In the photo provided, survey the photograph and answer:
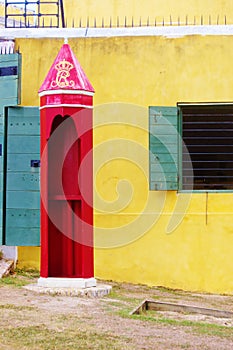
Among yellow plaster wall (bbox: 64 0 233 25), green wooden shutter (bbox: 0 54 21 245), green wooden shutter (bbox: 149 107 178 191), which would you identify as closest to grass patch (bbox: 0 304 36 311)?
green wooden shutter (bbox: 0 54 21 245)

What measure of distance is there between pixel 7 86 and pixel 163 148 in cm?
234

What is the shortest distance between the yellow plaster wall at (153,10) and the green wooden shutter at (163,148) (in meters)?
3.00

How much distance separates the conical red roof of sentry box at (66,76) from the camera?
833 centimetres

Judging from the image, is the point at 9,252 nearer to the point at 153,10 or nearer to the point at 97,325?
the point at 97,325

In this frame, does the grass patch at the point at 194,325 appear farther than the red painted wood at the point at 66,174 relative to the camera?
No

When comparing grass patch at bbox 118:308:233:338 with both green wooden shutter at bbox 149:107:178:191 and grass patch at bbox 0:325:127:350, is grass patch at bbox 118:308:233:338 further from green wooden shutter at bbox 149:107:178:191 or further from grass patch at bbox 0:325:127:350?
green wooden shutter at bbox 149:107:178:191

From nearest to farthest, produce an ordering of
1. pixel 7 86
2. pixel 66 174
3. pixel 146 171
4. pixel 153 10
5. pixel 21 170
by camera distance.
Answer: pixel 66 174 < pixel 21 170 < pixel 7 86 < pixel 146 171 < pixel 153 10

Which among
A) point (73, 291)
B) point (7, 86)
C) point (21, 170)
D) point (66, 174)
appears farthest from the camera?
point (7, 86)

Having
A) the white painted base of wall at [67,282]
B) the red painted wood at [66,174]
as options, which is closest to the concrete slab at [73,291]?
the white painted base of wall at [67,282]

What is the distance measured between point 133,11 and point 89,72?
294cm

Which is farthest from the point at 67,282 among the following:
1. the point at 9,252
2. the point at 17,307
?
the point at 9,252

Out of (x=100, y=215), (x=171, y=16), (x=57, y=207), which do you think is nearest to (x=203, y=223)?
(x=100, y=215)

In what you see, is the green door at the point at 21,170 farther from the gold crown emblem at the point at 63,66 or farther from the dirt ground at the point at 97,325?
the gold crown emblem at the point at 63,66

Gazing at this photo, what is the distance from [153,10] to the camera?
41.0 ft
